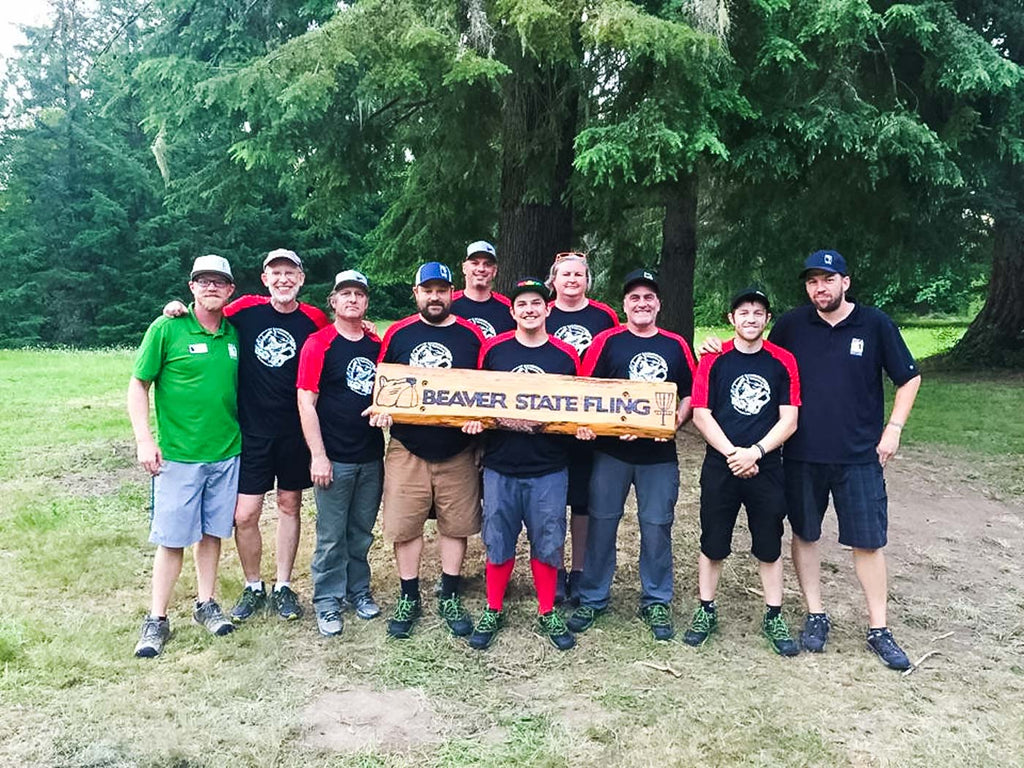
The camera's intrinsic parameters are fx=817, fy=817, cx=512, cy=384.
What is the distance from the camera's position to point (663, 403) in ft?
12.9

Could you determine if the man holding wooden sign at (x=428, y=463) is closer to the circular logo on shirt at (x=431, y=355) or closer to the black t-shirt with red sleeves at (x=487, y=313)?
the circular logo on shirt at (x=431, y=355)

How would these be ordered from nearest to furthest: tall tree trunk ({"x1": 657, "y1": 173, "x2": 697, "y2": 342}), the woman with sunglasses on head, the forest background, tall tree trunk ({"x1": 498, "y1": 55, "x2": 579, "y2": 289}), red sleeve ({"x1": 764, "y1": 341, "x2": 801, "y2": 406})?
red sleeve ({"x1": 764, "y1": 341, "x2": 801, "y2": 406})
the woman with sunglasses on head
the forest background
tall tree trunk ({"x1": 498, "y1": 55, "x2": 579, "y2": 289})
tall tree trunk ({"x1": 657, "y1": 173, "x2": 697, "y2": 342})

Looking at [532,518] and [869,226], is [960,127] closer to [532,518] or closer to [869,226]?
[869,226]

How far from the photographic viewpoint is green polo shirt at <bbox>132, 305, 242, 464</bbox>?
4.00m

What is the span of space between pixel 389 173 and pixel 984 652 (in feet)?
23.3

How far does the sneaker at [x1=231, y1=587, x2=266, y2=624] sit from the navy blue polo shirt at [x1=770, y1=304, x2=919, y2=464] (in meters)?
2.95

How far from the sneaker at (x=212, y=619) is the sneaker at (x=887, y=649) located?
3252mm

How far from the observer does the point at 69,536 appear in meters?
5.80

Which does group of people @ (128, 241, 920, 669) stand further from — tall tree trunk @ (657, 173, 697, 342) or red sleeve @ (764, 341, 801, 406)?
tall tree trunk @ (657, 173, 697, 342)

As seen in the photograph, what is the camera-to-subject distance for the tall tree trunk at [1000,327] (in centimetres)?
1502

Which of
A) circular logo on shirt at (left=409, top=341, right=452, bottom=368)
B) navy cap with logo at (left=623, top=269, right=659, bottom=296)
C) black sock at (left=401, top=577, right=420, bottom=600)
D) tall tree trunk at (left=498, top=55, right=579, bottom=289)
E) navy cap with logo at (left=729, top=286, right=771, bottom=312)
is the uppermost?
tall tree trunk at (left=498, top=55, right=579, bottom=289)

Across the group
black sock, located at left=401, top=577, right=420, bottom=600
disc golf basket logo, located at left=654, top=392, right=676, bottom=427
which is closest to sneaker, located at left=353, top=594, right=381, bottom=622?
black sock, located at left=401, top=577, right=420, bottom=600

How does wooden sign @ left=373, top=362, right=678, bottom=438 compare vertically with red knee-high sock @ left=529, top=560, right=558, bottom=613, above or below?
above

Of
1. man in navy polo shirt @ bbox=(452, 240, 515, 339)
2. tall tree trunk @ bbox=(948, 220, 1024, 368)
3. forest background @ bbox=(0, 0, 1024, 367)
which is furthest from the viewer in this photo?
tall tree trunk @ bbox=(948, 220, 1024, 368)
